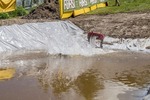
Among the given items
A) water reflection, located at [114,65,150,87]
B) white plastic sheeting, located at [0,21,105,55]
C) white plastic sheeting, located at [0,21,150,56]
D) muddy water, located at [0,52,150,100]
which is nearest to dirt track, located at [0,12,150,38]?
white plastic sheeting, located at [0,21,150,56]

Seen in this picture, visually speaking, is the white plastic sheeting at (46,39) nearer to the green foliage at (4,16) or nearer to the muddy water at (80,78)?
the muddy water at (80,78)

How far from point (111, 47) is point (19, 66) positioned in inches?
196

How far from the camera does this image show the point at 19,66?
15930 mm

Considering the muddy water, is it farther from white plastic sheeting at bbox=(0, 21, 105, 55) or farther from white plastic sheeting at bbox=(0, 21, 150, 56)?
white plastic sheeting at bbox=(0, 21, 105, 55)

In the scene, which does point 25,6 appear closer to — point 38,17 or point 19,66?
point 38,17

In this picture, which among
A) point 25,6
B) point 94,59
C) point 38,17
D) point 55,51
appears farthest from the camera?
point 25,6

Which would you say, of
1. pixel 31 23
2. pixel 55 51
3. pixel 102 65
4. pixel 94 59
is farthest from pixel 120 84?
pixel 31 23

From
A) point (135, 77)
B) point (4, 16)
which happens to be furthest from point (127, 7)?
point (135, 77)

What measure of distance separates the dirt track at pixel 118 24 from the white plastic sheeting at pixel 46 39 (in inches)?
40.4

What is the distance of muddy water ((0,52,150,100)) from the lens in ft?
38.2

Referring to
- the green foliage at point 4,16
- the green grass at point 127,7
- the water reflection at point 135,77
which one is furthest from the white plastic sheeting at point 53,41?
the green foliage at point 4,16

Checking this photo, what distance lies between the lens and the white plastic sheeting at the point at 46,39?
734 inches

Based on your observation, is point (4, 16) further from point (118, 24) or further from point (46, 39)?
point (118, 24)

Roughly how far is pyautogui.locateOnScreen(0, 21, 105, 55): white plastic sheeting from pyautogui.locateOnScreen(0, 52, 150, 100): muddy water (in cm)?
133
